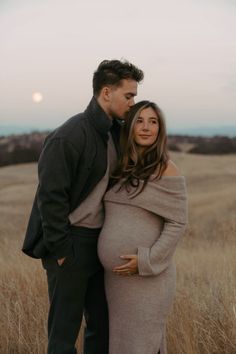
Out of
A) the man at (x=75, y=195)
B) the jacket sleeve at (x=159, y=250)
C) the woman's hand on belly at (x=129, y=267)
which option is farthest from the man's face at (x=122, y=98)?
the woman's hand on belly at (x=129, y=267)

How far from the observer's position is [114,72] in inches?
136

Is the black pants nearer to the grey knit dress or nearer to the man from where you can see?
the man

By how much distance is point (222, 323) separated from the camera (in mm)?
4367

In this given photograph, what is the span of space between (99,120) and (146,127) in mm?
298

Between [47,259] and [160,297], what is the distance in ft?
2.50

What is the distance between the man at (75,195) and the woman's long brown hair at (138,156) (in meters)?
0.10

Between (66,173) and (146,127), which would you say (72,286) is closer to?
(66,173)

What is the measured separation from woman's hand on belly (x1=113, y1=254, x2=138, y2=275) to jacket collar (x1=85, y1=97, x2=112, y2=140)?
777 mm

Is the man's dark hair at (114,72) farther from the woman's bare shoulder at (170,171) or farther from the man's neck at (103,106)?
the woman's bare shoulder at (170,171)

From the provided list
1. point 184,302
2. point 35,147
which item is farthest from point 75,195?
point 35,147

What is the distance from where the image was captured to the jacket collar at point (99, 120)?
11.3 ft

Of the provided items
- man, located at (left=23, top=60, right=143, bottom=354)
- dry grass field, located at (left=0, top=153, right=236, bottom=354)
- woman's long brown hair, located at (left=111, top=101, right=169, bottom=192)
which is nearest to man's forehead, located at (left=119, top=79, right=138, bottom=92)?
man, located at (left=23, top=60, right=143, bottom=354)

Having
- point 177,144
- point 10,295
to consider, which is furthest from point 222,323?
point 177,144

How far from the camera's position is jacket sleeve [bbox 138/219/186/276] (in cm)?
334
